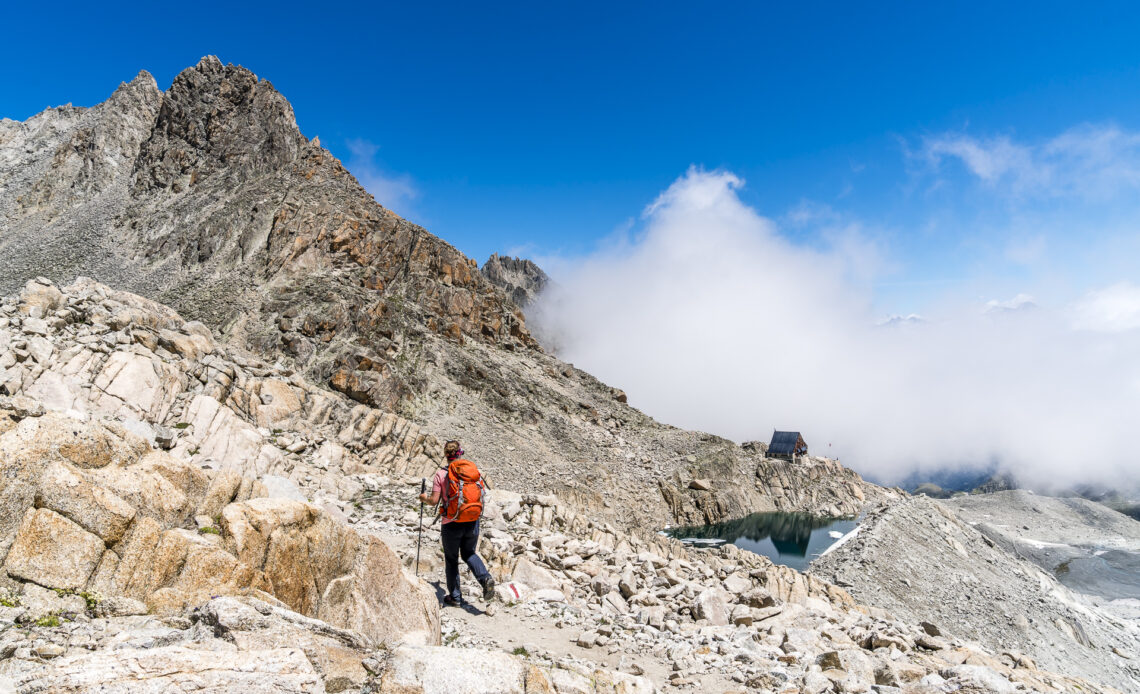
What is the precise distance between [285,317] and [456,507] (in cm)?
4801

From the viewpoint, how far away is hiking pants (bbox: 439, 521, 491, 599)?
10016 millimetres

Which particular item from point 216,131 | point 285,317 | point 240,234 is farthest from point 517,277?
point 285,317

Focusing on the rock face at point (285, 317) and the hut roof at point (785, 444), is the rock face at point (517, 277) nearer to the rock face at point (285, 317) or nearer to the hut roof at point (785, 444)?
the rock face at point (285, 317)

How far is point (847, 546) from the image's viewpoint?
136ft

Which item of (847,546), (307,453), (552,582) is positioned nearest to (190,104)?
(307,453)

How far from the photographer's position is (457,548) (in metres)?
10.1

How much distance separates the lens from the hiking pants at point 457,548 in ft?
32.9

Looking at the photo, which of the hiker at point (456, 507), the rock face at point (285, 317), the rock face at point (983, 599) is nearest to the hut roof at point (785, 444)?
the rock face at point (285, 317)

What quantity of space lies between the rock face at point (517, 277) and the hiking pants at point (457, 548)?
15515 centimetres

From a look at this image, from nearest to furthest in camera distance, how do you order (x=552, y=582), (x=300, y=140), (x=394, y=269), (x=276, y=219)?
(x=552, y=582) → (x=276, y=219) → (x=394, y=269) → (x=300, y=140)

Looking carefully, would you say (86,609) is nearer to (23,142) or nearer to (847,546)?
(847,546)

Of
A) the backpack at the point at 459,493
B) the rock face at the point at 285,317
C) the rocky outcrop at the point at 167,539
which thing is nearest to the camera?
the rocky outcrop at the point at 167,539

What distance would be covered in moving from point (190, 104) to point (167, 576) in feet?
325

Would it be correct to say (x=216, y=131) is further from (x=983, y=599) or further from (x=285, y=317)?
(x=983, y=599)
